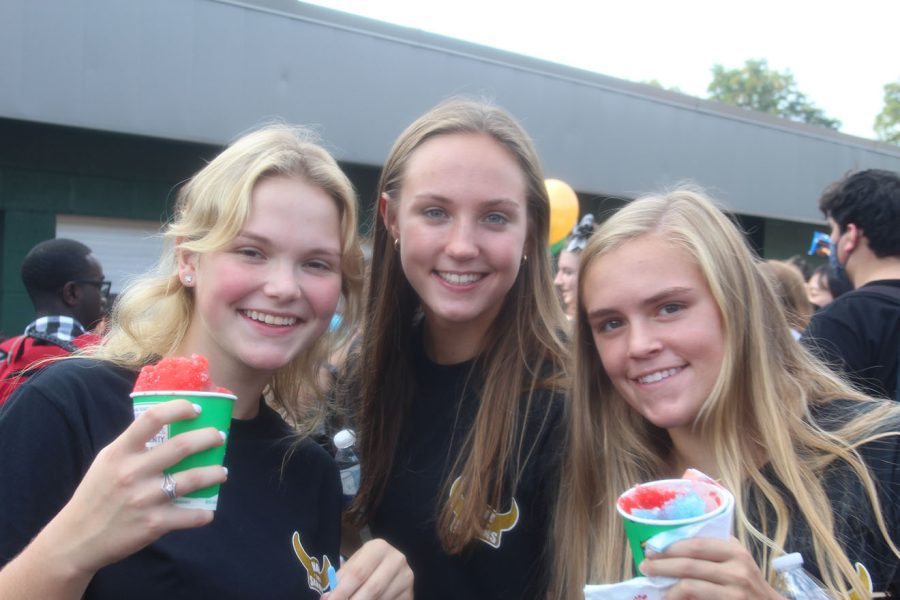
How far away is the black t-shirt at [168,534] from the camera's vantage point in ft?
5.71

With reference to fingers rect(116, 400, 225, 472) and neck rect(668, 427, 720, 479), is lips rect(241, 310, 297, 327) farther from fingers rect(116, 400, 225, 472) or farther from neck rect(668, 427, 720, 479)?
neck rect(668, 427, 720, 479)

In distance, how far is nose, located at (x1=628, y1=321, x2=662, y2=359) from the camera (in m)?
2.13

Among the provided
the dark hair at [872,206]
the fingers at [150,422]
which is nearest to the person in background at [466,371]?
the fingers at [150,422]

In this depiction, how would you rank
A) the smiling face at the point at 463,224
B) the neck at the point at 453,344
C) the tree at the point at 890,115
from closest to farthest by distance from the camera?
the smiling face at the point at 463,224 → the neck at the point at 453,344 → the tree at the point at 890,115

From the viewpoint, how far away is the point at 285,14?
9.51 meters

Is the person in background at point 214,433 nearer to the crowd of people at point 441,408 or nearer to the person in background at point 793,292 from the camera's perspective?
the crowd of people at point 441,408

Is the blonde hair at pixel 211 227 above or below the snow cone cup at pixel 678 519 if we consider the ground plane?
above

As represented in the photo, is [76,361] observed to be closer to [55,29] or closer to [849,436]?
[849,436]

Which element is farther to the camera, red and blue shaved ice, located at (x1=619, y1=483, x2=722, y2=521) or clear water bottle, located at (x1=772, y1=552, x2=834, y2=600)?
clear water bottle, located at (x1=772, y1=552, x2=834, y2=600)

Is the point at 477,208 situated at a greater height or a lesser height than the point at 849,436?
greater

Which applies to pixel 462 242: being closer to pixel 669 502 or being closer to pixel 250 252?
pixel 250 252

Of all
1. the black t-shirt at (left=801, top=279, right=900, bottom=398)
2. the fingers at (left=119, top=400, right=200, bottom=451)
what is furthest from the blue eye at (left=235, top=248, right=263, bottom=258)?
the black t-shirt at (left=801, top=279, right=900, bottom=398)

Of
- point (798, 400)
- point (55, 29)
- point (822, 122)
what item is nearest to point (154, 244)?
point (55, 29)

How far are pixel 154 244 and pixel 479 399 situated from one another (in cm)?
833
